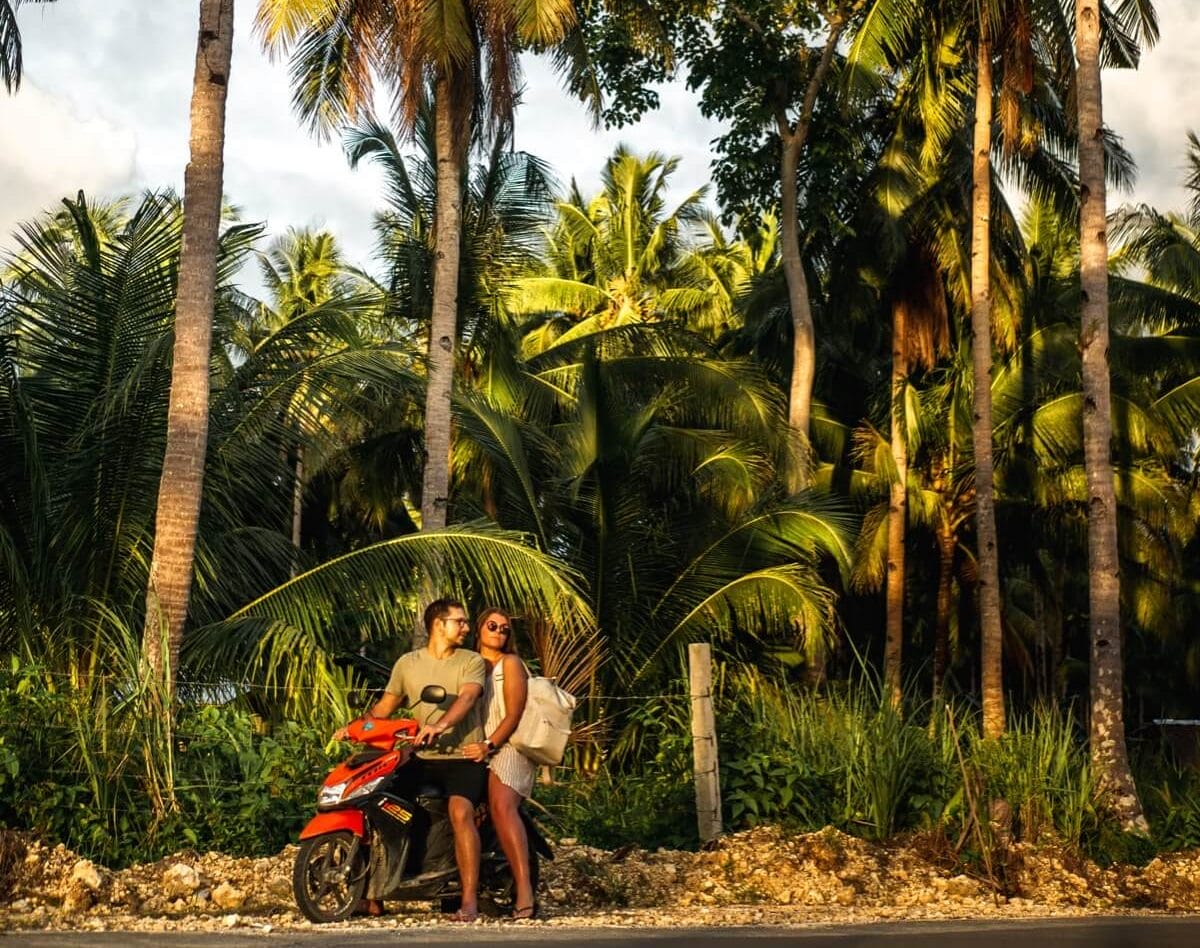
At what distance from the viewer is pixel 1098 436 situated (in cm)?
1753

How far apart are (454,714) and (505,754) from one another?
0.49m

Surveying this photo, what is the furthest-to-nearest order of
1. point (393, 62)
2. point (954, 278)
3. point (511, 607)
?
1. point (954, 278)
2. point (393, 62)
3. point (511, 607)

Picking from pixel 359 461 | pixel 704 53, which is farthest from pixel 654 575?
pixel 704 53

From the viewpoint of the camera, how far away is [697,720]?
38.0 feet

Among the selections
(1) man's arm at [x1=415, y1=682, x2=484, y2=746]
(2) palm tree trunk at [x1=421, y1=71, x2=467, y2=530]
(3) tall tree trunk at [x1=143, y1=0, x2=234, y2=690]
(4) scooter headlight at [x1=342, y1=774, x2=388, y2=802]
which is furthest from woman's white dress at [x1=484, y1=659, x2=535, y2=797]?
(2) palm tree trunk at [x1=421, y1=71, x2=467, y2=530]

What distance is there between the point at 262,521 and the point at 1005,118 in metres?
13.0

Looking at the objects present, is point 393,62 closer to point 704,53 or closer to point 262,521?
point 262,521

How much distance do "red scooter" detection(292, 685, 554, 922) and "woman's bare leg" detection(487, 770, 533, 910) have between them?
10.4 inches

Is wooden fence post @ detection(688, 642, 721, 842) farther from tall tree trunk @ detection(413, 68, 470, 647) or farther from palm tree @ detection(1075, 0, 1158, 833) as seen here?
tall tree trunk @ detection(413, 68, 470, 647)

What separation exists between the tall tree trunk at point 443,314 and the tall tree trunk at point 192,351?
5252 mm

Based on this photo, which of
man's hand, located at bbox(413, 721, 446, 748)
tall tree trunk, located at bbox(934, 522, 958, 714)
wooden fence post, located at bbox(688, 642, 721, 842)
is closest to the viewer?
man's hand, located at bbox(413, 721, 446, 748)

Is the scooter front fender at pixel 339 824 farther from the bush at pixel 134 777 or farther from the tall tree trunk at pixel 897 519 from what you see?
the tall tree trunk at pixel 897 519

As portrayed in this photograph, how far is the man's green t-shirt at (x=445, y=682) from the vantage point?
352 inches

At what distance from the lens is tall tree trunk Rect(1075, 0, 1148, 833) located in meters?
16.8
